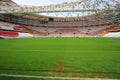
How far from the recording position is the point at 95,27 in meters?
77.4

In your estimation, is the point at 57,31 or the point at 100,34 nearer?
the point at 100,34

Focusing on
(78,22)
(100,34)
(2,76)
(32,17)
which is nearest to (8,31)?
(32,17)

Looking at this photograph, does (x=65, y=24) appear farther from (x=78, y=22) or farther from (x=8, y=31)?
(x=8, y=31)

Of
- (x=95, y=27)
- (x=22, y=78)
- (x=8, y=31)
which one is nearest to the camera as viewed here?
(x=22, y=78)

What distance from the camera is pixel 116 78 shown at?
712cm

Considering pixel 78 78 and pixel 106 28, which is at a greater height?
pixel 78 78

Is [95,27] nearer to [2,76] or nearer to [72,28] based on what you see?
[72,28]

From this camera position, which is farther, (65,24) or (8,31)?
(65,24)

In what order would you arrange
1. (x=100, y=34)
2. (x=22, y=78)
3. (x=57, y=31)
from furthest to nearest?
1. (x=57, y=31)
2. (x=100, y=34)
3. (x=22, y=78)

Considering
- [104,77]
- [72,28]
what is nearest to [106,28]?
[72,28]

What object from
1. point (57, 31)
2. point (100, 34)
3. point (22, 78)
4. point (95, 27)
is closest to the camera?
point (22, 78)

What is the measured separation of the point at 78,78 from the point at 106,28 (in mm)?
65395

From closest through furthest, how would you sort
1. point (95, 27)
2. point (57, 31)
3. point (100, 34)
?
point (100, 34) < point (95, 27) < point (57, 31)

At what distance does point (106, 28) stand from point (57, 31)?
→ 21555 millimetres
